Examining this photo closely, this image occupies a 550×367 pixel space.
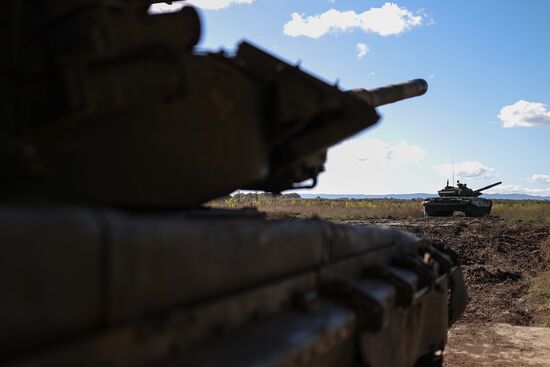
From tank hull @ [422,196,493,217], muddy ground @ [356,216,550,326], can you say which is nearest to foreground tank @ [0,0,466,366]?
muddy ground @ [356,216,550,326]

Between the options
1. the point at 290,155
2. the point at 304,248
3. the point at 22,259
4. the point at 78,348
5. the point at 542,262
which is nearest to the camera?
the point at 22,259

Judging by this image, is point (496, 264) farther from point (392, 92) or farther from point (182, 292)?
point (182, 292)

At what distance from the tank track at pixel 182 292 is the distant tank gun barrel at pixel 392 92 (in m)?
1.90

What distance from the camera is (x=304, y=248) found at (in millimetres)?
2805

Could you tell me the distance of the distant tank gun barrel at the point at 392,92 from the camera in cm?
510

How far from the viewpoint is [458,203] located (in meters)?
29.9

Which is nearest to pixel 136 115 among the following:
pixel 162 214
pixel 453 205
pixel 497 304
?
pixel 162 214

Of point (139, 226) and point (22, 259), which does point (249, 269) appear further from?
point (22, 259)

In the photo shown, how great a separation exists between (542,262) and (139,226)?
15.7m

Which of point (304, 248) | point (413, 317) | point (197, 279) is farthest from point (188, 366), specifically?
point (413, 317)

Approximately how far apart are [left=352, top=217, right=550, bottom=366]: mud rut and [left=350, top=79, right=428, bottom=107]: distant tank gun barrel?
11.5 ft

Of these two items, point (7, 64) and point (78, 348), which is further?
point (7, 64)

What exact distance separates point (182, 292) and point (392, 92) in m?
4.13

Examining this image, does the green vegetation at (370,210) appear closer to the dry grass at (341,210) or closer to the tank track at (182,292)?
the dry grass at (341,210)
